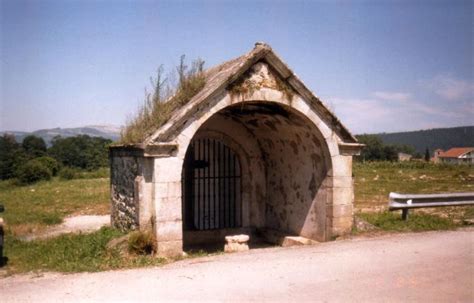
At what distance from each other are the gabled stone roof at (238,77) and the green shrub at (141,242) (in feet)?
5.50

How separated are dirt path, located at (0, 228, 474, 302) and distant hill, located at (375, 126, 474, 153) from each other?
4367 inches

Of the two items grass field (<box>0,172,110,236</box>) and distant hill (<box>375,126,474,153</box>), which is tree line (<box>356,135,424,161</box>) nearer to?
distant hill (<box>375,126,474,153</box>)

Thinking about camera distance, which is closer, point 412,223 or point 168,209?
point 168,209

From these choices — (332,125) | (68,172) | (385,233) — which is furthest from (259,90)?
(68,172)

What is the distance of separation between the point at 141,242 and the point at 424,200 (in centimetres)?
728

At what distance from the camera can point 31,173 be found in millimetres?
34250

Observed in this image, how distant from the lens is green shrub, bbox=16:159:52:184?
34125mm

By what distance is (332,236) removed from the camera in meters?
9.53

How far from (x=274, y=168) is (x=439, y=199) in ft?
14.3

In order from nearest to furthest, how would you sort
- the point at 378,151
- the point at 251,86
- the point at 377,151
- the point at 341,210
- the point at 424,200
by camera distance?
the point at 251,86 < the point at 341,210 < the point at 424,200 < the point at 378,151 < the point at 377,151

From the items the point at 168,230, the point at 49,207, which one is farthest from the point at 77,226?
the point at 168,230

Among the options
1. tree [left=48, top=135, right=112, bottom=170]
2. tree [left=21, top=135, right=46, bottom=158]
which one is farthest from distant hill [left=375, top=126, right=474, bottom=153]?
tree [left=21, top=135, right=46, bottom=158]

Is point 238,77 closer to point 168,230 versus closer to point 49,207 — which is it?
point 168,230

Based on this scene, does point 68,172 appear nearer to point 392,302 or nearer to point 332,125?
point 332,125
